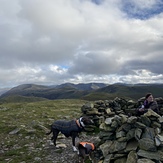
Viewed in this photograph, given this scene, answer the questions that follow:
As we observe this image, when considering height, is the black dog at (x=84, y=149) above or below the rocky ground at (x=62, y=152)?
above

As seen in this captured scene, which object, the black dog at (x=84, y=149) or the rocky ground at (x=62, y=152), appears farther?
the rocky ground at (x=62, y=152)

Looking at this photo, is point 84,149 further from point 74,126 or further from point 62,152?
point 62,152

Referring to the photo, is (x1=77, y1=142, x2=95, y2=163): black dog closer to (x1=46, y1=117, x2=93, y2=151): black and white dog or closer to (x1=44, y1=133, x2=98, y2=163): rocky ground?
(x1=44, y1=133, x2=98, y2=163): rocky ground

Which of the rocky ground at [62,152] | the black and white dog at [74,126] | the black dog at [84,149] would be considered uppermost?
the black and white dog at [74,126]

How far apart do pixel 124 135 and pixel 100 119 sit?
30.7 ft

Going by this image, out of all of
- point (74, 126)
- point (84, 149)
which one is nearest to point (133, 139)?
point (84, 149)

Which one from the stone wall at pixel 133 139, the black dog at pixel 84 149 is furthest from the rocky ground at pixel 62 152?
the stone wall at pixel 133 139

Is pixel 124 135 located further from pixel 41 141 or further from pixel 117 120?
pixel 41 141

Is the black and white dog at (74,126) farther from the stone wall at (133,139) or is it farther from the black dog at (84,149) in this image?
the black dog at (84,149)

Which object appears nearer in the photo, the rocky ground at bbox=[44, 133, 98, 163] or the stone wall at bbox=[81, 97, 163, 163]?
the stone wall at bbox=[81, 97, 163, 163]

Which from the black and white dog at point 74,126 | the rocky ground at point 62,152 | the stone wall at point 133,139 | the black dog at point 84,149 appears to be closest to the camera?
the stone wall at point 133,139

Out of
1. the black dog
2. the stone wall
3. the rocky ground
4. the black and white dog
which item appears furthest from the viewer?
the black and white dog

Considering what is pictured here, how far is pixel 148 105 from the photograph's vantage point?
1900 cm

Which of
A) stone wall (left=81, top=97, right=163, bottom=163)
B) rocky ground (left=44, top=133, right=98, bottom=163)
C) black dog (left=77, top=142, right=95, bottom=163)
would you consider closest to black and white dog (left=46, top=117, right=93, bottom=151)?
rocky ground (left=44, top=133, right=98, bottom=163)
